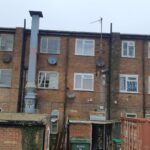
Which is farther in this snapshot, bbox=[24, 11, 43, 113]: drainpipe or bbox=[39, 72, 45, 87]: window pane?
bbox=[39, 72, 45, 87]: window pane

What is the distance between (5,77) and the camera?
1059 inches

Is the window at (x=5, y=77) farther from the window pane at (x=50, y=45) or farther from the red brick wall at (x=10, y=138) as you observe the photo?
the red brick wall at (x=10, y=138)

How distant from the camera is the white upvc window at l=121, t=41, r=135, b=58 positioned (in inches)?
1091

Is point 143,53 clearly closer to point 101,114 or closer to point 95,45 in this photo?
point 95,45

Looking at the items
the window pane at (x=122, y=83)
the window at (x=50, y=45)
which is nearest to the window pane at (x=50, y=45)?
the window at (x=50, y=45)

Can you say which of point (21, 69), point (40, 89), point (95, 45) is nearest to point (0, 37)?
point (21, 69)

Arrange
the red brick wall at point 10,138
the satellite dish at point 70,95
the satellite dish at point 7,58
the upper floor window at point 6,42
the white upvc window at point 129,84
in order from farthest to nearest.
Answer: the upper floor window at point 6,42 → the white upvc window at point 129,84 → the satellite dish at point 7,58 → the satellite dish at point 70,95 → the red brick wall at point 10,138

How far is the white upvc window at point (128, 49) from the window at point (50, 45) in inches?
217

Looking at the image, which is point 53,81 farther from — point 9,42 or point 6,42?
point 6,42

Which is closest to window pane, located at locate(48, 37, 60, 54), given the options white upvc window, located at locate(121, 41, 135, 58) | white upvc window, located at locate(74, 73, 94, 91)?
white upvc window, located at locate(74, 73, 94, 91)

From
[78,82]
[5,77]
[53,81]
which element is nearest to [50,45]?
[53,81]

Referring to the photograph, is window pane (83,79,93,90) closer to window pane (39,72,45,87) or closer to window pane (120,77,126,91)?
window pane (120,77,126,91)

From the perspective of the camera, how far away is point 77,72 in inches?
1073

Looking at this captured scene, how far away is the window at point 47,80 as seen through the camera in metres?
27.1
